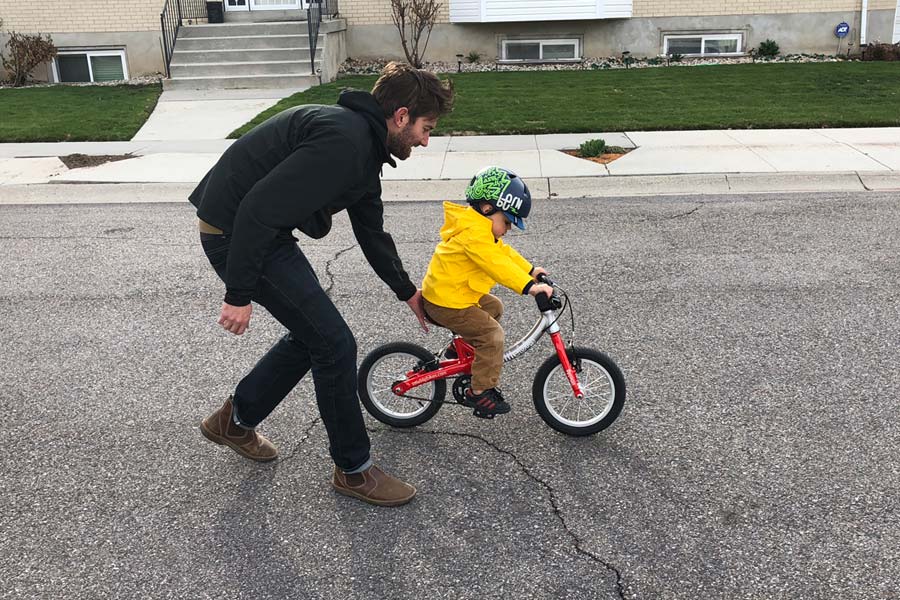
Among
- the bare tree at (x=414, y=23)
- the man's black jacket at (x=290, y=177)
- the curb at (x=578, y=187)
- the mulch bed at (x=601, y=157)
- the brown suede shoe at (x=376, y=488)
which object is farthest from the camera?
the bare tree at (x=414, y=23)

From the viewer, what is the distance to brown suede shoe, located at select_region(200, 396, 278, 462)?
3980mm

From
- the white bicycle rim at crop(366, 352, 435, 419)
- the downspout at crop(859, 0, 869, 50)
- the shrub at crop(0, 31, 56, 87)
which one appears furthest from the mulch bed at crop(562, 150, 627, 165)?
the shrub at crop(0, 31, 56, 87)

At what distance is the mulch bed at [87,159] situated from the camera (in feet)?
35.8

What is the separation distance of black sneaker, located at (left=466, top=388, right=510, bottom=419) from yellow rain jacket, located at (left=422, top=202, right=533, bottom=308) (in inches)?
17.9

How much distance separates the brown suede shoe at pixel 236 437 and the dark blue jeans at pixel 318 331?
504mm

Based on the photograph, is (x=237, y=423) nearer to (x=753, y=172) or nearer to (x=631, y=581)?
(x=631, y=581)

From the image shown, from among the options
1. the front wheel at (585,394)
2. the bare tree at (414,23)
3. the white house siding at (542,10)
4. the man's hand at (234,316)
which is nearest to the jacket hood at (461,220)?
the front wheel at (585,394)

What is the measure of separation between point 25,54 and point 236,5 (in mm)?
4530

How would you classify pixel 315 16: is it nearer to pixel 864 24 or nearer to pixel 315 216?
pixel 864 24

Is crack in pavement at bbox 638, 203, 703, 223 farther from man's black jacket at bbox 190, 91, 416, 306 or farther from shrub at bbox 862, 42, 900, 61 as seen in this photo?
shrub at bbox 862, 42, 900, 61

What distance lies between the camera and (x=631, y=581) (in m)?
3.14

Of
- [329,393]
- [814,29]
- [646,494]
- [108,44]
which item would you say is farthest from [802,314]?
[108,44]

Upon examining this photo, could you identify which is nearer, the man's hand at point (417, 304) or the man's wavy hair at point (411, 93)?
the man's wavy hair at point (411, 93)

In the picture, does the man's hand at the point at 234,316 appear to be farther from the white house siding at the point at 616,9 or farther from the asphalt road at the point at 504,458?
the white house siding at the point at 616,9
